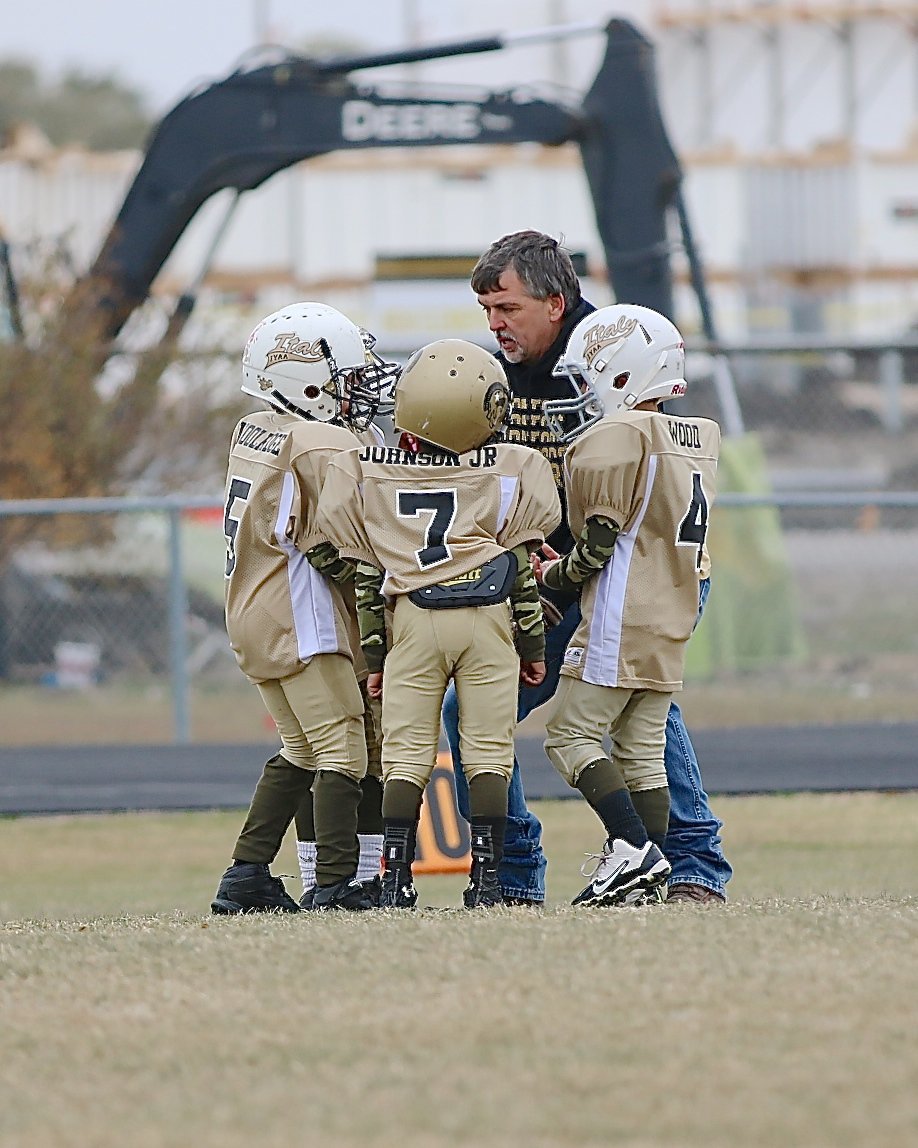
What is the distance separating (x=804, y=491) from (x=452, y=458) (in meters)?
18.9

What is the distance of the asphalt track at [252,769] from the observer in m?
10.3

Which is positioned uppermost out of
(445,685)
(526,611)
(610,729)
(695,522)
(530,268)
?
(530,268)

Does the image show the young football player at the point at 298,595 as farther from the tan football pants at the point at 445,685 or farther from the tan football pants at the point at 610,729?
the tan football pants at the point at 610,729

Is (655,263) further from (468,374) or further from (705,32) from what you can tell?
(705,32)

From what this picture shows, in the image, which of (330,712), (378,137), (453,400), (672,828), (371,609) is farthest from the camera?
(378,137)

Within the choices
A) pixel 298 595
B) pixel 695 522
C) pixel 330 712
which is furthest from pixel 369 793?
pixel 695 522

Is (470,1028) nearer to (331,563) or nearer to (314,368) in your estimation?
(331,563)

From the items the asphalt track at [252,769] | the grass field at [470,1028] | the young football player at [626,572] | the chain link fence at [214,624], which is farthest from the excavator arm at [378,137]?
the grass field at [470,1028]

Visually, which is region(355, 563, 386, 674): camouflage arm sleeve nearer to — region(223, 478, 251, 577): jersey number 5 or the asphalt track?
region(223, 478, 251, 577): jersey number 5

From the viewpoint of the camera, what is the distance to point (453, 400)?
5.47 metres

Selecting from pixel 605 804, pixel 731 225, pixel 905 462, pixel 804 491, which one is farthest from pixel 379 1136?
pixel 731 225

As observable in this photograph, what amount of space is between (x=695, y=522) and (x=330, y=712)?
116 cm

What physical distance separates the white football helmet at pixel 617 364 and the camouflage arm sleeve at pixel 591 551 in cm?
34

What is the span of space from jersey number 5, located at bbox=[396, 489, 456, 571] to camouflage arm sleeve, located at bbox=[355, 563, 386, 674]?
157mm
